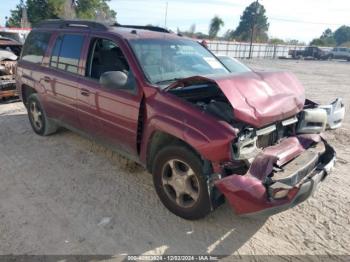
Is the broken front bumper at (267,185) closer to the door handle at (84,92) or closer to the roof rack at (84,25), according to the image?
the door handle at (84,92)

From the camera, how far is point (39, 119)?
5883mm

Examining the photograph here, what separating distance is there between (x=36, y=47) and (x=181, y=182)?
386 centimetres

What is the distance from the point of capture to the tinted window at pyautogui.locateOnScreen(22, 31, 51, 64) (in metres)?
5.49

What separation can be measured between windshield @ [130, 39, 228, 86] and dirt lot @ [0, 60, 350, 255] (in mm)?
1387

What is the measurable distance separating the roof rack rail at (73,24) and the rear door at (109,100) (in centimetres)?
18

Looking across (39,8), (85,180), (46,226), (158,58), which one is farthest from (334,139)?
(39,8)

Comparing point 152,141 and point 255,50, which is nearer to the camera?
point 152,141

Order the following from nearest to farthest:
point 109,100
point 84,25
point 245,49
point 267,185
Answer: point 267,185, point 109,100, point 84,25, point 245,49

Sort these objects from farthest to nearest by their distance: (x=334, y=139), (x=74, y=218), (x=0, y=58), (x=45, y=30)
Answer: (x=0, y=58) < (x=334, y=139) < (x=45, y=30) < (x=74, y=218)

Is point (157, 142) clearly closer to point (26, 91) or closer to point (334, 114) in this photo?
point (334, 114)

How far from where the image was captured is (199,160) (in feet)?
10.5

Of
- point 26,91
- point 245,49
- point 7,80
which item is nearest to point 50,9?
point 245,49

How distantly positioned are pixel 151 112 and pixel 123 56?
39.3 inches

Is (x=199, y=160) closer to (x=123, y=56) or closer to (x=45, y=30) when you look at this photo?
(x=123, y=56)
